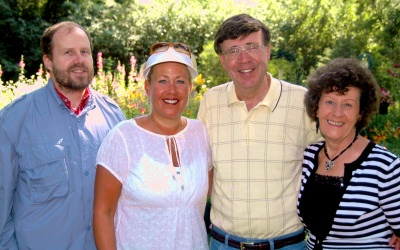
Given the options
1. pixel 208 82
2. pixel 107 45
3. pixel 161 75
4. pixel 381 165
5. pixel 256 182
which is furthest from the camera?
pixel 107 45

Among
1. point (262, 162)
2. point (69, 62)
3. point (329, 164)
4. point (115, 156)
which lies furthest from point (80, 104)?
point (329, 164)

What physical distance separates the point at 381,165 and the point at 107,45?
15008mm

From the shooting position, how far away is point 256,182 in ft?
9.68

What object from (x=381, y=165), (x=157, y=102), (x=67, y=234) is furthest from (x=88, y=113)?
(x=381, y=165)

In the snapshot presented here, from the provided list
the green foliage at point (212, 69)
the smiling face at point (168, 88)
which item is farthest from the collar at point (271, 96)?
the green foliage at point (212, 69)

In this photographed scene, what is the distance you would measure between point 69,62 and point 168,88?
74 cm

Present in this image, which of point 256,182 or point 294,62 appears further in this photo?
point 294,62

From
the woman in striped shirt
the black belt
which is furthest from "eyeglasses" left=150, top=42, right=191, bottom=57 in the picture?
the black belt

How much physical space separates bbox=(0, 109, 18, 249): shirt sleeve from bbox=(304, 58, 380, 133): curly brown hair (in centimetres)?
184

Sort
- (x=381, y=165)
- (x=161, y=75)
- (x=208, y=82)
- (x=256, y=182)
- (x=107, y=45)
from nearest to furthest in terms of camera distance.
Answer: (x=381, y=165) → (x=161, y=75) → (x=256, y=182) → (x=208, y=82) → (x=107, y=45)

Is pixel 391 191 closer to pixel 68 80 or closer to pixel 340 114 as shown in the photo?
pixel 340 114

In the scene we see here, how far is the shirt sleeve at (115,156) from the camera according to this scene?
8.42ft

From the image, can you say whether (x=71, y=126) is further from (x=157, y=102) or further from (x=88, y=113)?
(x=157, y=102)

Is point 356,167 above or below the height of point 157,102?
below
